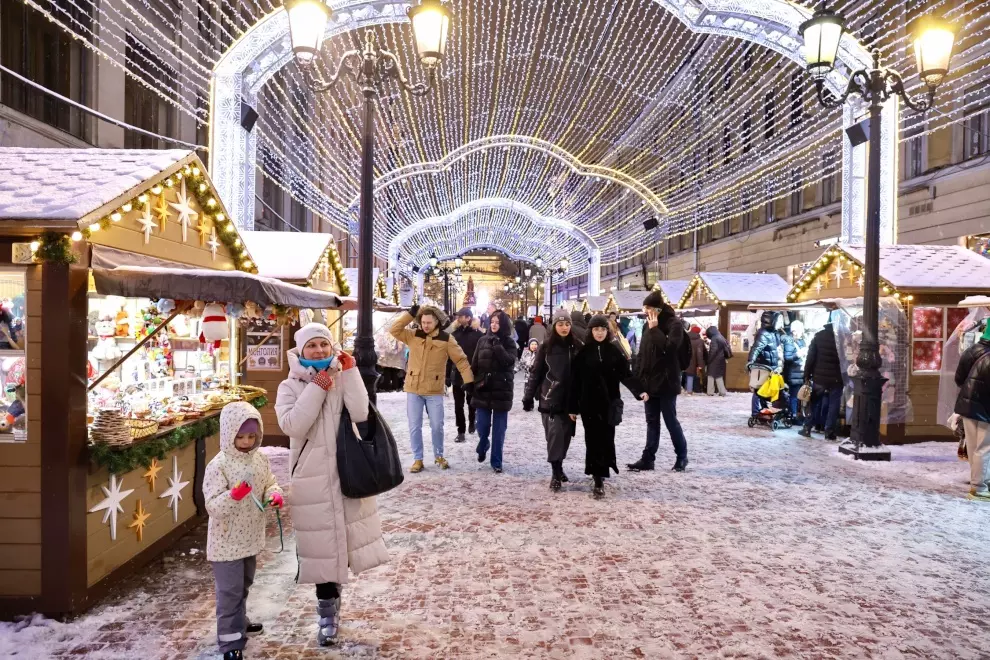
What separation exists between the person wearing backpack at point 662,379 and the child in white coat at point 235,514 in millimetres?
5188

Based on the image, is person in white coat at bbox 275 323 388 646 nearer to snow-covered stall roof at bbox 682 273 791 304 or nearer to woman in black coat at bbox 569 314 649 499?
woman in black coat at bbox 569 314 649 499

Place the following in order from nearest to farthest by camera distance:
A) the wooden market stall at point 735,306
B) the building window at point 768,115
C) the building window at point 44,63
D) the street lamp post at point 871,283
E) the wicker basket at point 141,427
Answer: the wicker basket at point 141,427
the street lamp post at point 871,283
the building window at point 44,63
the wooden market stall at point 735,306
the building window at point 768,115

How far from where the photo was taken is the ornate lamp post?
23.9 feet

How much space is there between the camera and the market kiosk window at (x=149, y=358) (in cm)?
489

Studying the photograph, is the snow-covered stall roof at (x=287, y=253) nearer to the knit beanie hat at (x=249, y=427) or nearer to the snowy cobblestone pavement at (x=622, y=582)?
the snowy cobblestone pavement at (x=622, y=582)

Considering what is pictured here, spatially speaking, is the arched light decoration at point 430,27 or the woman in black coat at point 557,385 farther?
the arched light decoration at point 430,27

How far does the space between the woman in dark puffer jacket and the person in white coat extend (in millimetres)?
6262

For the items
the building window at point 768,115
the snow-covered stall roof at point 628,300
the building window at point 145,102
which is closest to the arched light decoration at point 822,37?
the building window at point 145,102

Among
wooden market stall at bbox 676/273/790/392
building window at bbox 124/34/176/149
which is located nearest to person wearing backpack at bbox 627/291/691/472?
wooden market stall at bbox 676/273/790/392

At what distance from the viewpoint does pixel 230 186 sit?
30.9 ft

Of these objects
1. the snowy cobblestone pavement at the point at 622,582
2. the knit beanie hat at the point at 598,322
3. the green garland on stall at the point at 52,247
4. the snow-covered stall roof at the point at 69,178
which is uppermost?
the snow-covered stall roof at the point at 69,178

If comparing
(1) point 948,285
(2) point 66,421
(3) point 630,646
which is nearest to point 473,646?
(3) point 630,646

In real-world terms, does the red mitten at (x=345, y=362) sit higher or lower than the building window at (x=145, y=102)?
lower

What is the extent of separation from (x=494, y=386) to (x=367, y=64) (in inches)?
159
